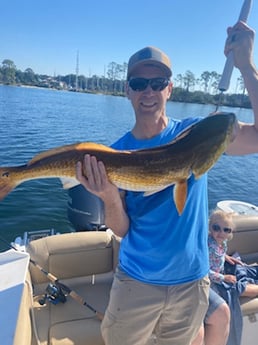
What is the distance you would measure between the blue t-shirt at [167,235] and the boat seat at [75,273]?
143 cm

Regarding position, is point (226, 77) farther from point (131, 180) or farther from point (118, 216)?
point (118, 216)

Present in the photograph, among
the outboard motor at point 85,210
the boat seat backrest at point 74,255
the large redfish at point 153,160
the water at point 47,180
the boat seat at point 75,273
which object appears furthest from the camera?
the water at point 47,180

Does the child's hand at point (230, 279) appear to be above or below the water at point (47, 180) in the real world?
above

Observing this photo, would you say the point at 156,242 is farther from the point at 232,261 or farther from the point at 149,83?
the point at 232,261

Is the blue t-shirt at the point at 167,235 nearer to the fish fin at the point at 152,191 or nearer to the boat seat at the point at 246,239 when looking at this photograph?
the fish fin at the point at 152,191

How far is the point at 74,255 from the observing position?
3.77 metres

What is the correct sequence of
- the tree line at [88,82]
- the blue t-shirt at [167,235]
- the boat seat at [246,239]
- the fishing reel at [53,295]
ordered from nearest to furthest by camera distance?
1. the blue t-shirt at [167,235]
2. the fishing reel at [53,295]
3. the boat seat at [246,239]
4. the tree line at [88,82]

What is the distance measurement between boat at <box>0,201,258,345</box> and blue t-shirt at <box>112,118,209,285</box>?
2.35 ft

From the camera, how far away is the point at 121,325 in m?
2.22

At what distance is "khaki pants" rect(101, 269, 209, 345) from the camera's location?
2.16 metres

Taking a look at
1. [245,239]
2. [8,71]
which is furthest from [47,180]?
[8,71]

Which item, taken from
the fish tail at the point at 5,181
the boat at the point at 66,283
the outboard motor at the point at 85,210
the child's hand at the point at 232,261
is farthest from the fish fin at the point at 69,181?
the outboard motor at the point at 85,210

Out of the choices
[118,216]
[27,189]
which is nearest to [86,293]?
[118,216]

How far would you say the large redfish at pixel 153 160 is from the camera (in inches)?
69.7
